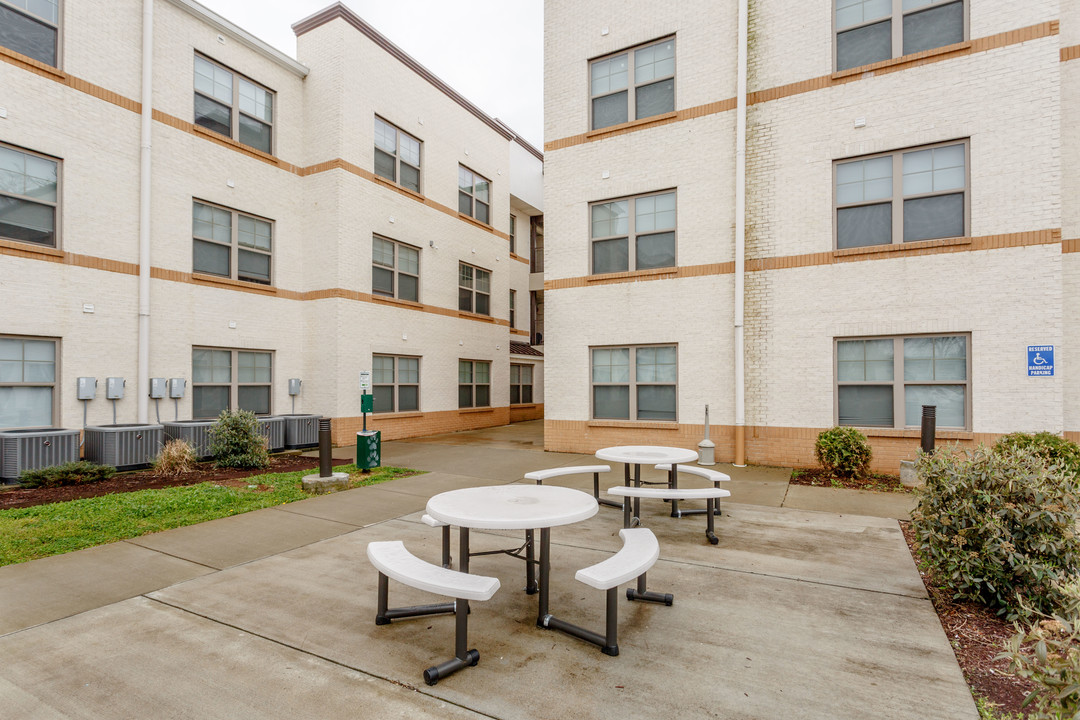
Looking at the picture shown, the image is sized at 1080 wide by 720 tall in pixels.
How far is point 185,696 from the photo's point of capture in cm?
298

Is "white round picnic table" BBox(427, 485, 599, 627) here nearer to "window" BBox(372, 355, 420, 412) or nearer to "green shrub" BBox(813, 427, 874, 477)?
"green shrub" BBox(813, 427, 874, 477)

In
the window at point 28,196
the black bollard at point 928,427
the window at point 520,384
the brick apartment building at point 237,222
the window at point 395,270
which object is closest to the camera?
the black bollard at point 928,427

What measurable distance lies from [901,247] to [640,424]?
5.85 meters

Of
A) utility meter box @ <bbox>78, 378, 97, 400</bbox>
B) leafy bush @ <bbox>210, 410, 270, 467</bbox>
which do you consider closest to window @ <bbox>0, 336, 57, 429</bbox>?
utility meter box @ <bbox>78, 378, 97, 400</bbox>

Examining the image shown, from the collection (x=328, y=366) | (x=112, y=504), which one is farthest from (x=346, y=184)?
(x=112, y=504)

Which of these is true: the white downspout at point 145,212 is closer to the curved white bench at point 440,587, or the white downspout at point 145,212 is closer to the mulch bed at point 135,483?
the mulch bed at point 135,483

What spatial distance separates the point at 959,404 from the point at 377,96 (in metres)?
15.8

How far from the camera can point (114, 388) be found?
35.3ft

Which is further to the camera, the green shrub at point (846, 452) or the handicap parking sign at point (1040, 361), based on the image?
the green shrub at point (846, 452)

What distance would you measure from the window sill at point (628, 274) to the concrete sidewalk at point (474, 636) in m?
6.66

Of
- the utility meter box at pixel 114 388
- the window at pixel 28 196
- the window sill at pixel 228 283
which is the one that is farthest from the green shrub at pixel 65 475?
the window sill at pixel 228 283

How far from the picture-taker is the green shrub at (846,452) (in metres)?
9.16

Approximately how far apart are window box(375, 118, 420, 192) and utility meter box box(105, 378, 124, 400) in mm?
8393

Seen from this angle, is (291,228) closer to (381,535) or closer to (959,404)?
(381,535)
